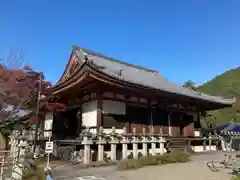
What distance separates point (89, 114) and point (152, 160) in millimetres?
5177

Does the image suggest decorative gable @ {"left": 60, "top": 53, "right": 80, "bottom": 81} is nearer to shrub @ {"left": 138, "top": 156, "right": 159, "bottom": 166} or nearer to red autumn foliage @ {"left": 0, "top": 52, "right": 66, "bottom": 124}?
red autumn foliage @ {"left": 0, "top": 52, "right": 66, "bottom": 124}

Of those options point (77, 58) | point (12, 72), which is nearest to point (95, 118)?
point (77, 58)

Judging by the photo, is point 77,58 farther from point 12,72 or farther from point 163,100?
point 163,100

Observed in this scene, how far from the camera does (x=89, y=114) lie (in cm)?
1359

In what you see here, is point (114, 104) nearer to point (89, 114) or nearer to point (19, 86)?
point (89, 114)

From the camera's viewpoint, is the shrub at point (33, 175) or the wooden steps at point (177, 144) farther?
the wooden steps at point (177, 144)

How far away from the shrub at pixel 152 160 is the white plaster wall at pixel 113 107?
4.05m

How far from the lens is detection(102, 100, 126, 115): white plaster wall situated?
13185mm

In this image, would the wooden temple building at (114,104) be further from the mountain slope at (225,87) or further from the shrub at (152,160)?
the mountain slope at (225,87)

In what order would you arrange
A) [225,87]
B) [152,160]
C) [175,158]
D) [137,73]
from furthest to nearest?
1. [225,87]
2. [137,73]
3. [175,158]
4. [152,160]

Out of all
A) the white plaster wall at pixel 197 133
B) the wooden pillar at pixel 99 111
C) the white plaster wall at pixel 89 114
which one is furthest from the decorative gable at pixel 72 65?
the white plaster wall at pixel 197 133

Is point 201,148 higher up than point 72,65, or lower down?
lower down

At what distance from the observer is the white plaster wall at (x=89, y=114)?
13039 millimetres

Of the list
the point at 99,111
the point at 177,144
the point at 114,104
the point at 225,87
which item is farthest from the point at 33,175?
the point at 225,87
